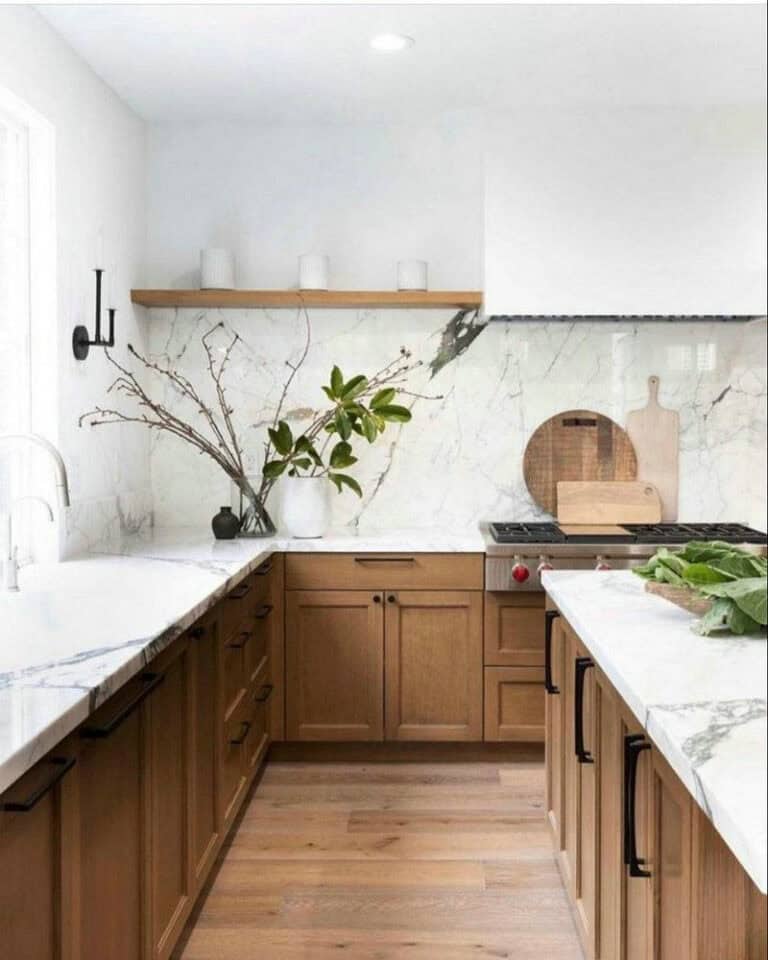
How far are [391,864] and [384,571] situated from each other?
106cm

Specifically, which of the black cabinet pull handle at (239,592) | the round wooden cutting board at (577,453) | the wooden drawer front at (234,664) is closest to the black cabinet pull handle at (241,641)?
the wooden drawer front at (234,664)

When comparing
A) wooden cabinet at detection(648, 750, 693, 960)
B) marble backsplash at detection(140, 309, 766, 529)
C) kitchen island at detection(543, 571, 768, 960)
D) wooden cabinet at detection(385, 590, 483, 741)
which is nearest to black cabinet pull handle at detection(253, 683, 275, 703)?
wooden cabinet at detection(385, 590, 483, 741)

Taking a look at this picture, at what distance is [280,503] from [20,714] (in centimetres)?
269

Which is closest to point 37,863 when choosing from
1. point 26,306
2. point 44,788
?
point 44,788

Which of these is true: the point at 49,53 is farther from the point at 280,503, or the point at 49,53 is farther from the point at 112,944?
the point at 112,944

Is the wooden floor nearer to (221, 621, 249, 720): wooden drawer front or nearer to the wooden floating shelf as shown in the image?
(221, 621, 249, 720): wooden drawer front

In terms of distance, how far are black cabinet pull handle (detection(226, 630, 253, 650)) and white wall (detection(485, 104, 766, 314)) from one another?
1418mm

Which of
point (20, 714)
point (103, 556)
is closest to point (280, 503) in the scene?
point (103, 556)

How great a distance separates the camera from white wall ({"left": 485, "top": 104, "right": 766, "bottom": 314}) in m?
3.59

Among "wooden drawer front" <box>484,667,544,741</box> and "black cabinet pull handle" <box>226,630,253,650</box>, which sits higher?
"black cabinet pull handle" <box>226,630,253,650</box>

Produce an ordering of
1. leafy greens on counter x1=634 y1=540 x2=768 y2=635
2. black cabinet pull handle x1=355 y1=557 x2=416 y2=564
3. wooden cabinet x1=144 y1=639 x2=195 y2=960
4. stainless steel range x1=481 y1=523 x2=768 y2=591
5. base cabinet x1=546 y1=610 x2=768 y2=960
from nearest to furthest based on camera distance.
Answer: base cabinet x1=546 y1=610 x2=768 y2=960 < leafy greens on counter x1=634 y1=540 x2=768 y2=635 < wooden cabinet x1=144 y1=639 x2=195 y2=960 < stainless steel range x1=481 y1=523 x2=768 y2=591 < black cabinet pull handle x1=355 y1=557 x2=416 y2=564

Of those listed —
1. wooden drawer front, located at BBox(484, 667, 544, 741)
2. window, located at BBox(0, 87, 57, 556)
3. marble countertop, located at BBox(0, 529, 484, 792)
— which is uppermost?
window, located at BBox(0, 87, 57, 556)

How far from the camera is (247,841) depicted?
2.98 metres

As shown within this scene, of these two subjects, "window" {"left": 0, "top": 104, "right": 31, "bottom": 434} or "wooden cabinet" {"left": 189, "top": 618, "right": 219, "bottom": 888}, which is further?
"window" {"left": 0, "top": 104, "right": 31, "bottom": 434}
